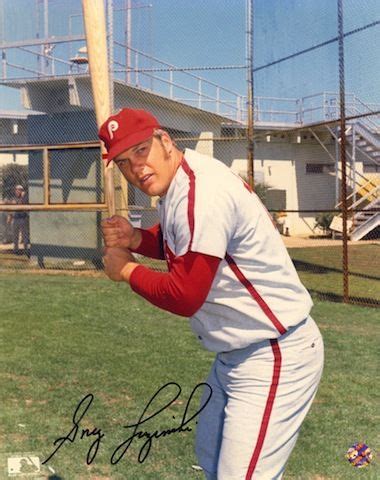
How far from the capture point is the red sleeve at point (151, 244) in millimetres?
2992

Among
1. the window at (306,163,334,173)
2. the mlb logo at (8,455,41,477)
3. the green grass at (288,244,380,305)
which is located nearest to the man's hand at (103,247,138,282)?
the mlb logo at (8,455,41,477)

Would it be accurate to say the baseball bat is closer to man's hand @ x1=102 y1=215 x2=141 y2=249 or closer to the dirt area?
man's hand @ x1=102 y1=215 x2=141 y2=249

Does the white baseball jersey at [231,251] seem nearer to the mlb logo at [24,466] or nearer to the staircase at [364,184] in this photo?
the mlb logo at [24,466]

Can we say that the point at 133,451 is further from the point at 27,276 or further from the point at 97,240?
the point at 97,240

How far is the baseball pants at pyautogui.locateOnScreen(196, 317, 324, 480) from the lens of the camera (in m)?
2.41

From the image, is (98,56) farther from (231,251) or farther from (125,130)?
Result: (231,251)

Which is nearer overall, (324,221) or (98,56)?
(98,56)

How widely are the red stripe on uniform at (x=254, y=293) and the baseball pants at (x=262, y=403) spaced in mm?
82

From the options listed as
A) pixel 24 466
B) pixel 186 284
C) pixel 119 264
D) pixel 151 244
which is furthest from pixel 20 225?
pixel 186 284

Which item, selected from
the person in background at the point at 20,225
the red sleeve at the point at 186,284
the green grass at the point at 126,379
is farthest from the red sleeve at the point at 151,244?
the person in background at the point at 20,225

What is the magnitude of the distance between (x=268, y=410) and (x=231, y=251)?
587 millimetres

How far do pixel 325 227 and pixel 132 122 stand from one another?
2486 cm

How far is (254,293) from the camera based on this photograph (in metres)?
2.38

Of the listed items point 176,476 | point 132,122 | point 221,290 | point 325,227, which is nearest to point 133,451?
point 176,476
